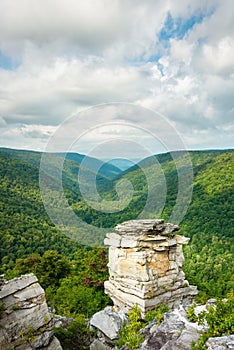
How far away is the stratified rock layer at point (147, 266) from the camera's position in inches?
610

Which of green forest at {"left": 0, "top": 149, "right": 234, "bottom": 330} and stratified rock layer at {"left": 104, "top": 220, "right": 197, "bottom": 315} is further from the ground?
stratified rock layer at {"left": 104, "top": 220, "right": 197, "bottom": 315}

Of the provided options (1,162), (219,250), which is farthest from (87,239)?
(1,162)

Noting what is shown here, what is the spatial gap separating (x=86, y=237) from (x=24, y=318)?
5046 cm

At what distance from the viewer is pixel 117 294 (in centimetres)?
1681

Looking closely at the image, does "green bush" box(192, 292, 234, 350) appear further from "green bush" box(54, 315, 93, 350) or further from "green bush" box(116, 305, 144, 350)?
"green bush" box(54, 315, 93, 350)

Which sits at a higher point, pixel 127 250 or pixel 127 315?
pixel 127 250

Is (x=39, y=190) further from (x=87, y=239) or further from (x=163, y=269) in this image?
(x=163, y=269)

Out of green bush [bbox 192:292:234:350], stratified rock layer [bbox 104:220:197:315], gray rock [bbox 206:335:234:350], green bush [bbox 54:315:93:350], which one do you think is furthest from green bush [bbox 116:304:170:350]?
gray rock [bbox 206:335:234:350]

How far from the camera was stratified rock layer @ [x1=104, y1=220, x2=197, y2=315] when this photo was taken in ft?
50.8

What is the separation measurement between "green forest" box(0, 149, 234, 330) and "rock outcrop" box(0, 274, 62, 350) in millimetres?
5748

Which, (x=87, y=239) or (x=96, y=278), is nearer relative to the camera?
(x=96, y=278)

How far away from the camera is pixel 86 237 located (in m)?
60.3

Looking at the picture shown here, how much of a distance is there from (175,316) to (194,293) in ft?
24.5

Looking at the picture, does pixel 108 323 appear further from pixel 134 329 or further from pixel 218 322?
pixel 218 322
